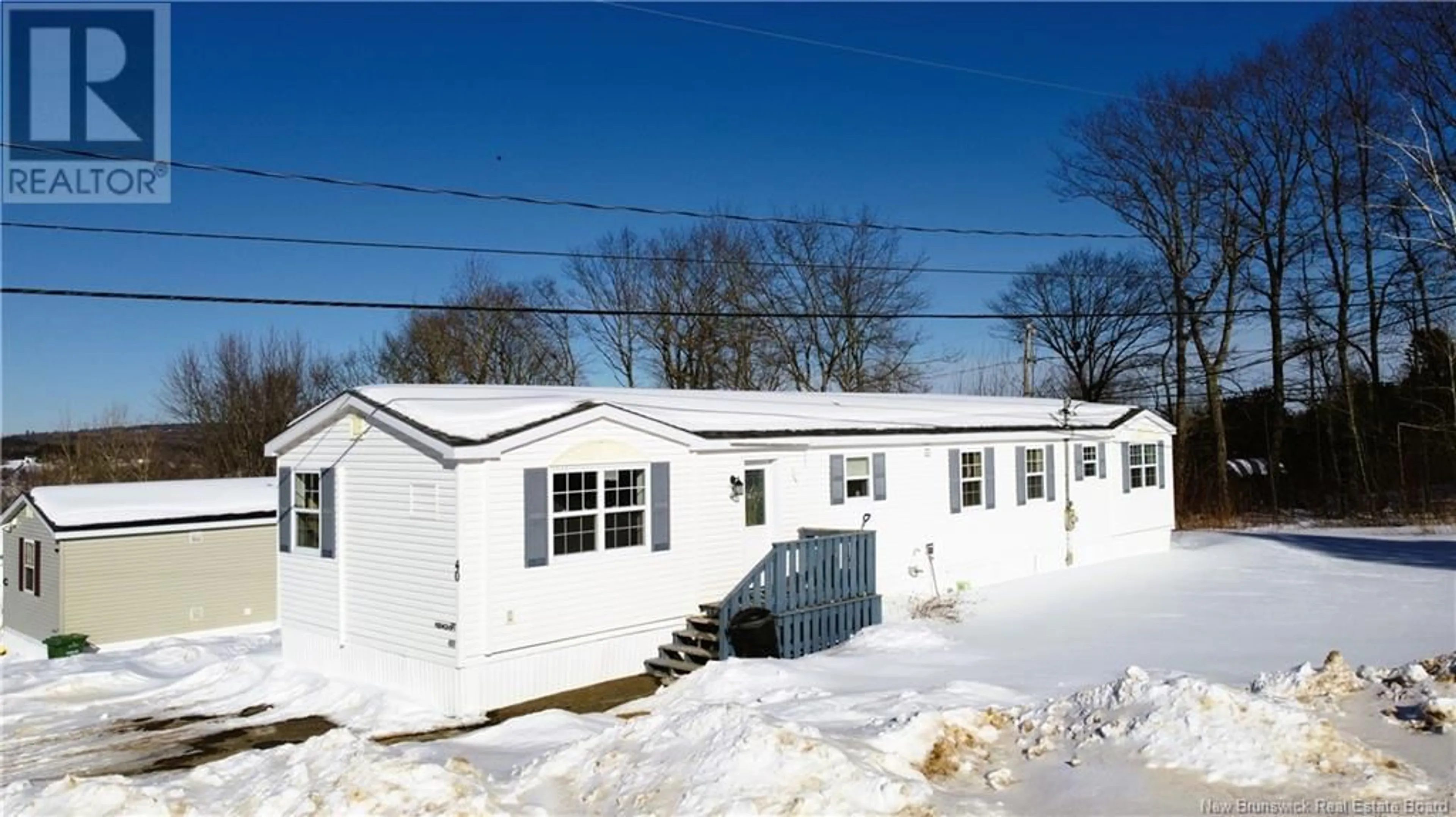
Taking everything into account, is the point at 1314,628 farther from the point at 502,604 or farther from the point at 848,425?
the point at 502,604

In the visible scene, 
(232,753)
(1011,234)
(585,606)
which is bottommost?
(232,753)

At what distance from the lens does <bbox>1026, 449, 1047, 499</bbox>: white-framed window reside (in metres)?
20.4

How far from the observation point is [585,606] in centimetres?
1285

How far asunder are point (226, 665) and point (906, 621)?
33.1 ft

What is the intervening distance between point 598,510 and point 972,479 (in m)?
8.73

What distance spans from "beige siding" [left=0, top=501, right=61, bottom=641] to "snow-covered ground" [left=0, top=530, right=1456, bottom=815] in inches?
369

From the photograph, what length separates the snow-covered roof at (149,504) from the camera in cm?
2108

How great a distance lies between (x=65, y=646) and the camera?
19.8m

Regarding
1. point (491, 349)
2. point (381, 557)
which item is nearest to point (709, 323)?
point (491, 349)

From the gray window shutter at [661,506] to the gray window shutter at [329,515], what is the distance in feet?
13.7

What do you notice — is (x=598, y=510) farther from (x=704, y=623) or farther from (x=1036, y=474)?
(x=1036, y=474)

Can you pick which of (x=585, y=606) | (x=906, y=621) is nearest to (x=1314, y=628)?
(x=906, y=621)

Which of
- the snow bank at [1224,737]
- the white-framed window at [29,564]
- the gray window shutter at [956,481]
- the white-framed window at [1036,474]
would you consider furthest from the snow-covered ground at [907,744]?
the white-framed window at [29,564]

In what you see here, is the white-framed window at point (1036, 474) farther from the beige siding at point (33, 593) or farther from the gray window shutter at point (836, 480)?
the beige siding at point (33, 593)
